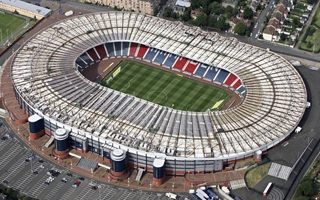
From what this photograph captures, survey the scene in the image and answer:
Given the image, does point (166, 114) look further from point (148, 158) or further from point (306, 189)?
point (306, 189)

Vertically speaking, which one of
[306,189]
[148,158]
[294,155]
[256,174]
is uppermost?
[294,155]

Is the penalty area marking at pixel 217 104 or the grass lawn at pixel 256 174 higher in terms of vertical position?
the penalty area marking at pixel 217 104

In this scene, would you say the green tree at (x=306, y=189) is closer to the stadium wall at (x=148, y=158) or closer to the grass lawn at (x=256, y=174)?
the grass lawn at (x=256, y=174)

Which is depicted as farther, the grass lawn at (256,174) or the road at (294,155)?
the grass lawn at (256,174)

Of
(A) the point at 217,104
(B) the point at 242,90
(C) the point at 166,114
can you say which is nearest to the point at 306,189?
(C) the point at 166,114

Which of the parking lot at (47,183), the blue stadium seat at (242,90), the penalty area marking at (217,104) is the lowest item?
the parking lot at (47,183)

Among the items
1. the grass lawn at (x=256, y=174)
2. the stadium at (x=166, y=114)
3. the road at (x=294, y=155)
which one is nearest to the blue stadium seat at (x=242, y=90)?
the stadium at (x=166, y=114)
